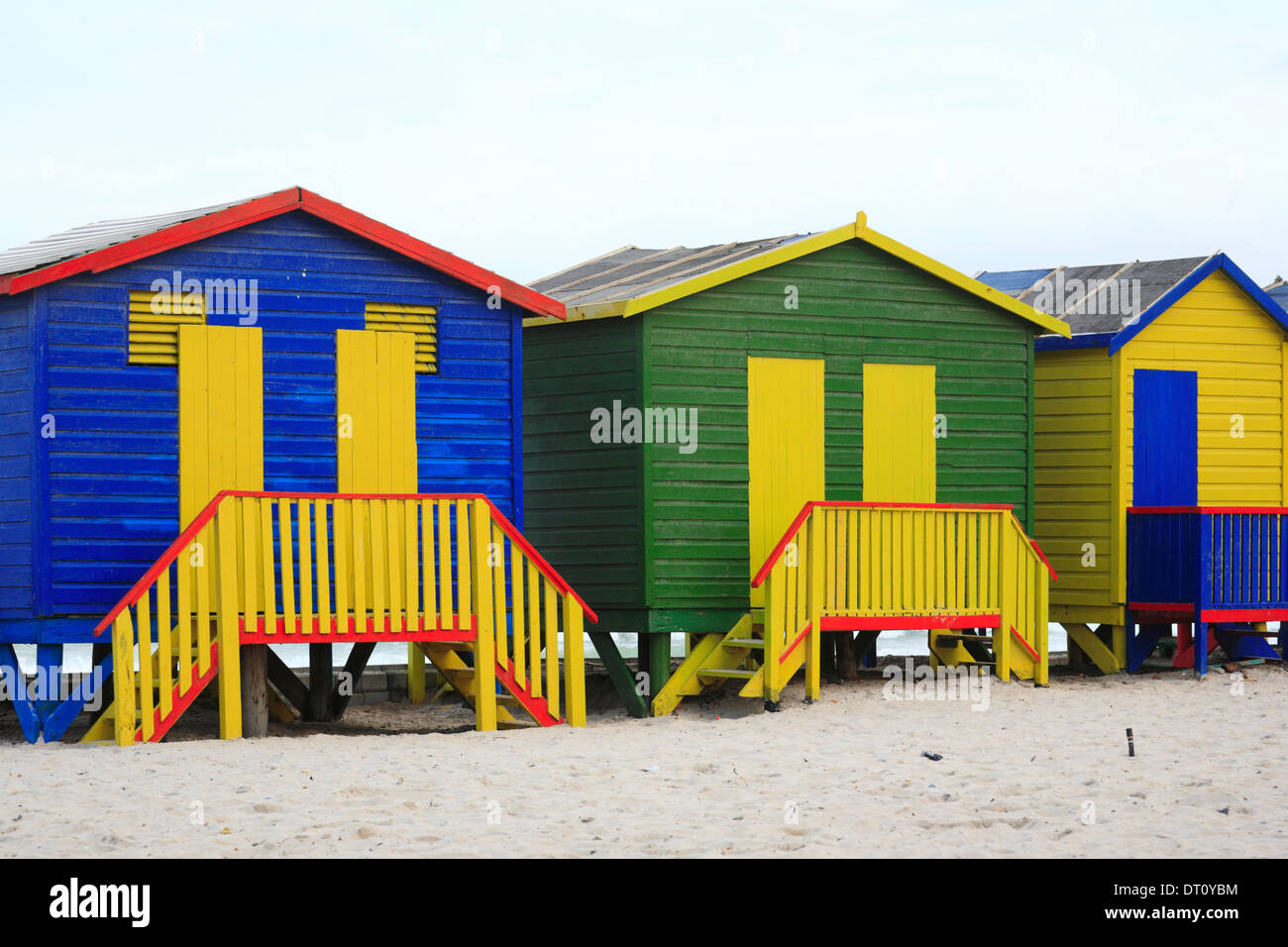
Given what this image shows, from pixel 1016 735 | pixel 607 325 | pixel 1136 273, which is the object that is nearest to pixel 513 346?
pixel 607 325

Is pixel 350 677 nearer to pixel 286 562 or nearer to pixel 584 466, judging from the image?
pixel 584 466

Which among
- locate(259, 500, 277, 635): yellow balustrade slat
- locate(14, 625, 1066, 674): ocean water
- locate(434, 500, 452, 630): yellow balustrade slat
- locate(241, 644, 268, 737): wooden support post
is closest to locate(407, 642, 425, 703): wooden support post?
locate(434, 500, 452, 630): yellow balustrade slat

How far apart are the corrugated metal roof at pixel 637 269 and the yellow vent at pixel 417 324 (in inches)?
67.8

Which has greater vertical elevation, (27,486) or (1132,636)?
(27,486)

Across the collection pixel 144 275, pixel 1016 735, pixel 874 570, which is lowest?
pixel 1016 735

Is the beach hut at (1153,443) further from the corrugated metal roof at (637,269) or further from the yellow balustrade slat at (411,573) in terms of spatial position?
the yellow balustrade slat at (411,573)

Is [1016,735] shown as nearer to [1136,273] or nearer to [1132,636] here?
[1132,636]

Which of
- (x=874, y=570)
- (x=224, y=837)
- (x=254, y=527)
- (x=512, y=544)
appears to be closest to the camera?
(x=224, y=837)

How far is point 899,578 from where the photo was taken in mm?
14711

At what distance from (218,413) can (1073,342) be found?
8.55m

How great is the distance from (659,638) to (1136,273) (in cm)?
695

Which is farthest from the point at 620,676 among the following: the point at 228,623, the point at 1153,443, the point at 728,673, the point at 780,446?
the point at 1153,443

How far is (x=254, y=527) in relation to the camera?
1239 centimetres

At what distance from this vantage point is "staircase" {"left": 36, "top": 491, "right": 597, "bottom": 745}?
39.5 ft
